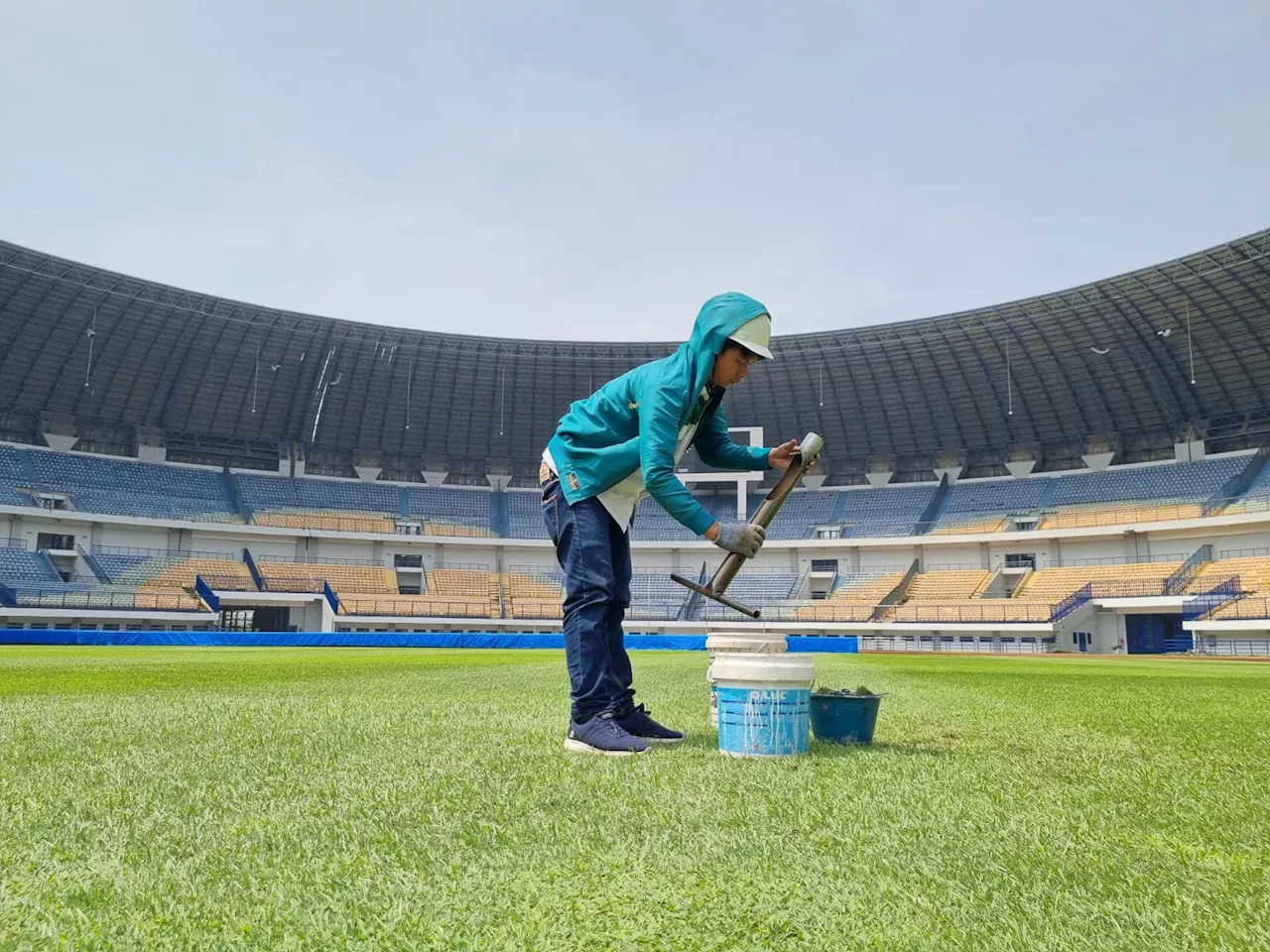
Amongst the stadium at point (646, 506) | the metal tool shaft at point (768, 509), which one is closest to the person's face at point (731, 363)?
the metal tool shaft at point (768, 509)

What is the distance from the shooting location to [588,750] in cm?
370

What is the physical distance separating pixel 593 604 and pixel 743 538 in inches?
29.2

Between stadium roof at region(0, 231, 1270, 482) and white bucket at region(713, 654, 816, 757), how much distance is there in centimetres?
3779

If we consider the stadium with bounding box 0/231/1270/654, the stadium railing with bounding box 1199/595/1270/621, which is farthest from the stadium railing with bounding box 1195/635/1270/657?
the stadium railing with bounding box 1199/595/1270/621

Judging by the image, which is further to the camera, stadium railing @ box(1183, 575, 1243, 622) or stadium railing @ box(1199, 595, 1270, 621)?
stadium railing @ box(1183, 575, 1243, 622)

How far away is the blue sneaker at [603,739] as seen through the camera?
11.8 feet

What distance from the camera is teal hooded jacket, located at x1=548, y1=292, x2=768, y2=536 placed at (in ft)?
12.5

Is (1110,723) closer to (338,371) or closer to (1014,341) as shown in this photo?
(1014,341)

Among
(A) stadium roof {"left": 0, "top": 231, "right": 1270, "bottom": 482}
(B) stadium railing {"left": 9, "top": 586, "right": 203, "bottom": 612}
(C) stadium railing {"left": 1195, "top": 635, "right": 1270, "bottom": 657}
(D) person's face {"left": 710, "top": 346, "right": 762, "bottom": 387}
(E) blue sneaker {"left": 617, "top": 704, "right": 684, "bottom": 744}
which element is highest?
(A) stadium roof {"left": 0, "top": 231, "right": 1270, "bottom": 482}

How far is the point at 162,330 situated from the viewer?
4231 cm

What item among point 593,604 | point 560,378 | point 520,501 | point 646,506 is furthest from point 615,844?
point 646,506

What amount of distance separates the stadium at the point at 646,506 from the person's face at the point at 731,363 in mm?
34392

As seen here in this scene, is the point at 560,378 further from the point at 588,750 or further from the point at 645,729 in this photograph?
the point at 588,750

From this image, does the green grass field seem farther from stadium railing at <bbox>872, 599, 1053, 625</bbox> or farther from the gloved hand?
stadium railing at <bbox>872, 599, 1053, 625</bbox>
